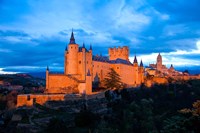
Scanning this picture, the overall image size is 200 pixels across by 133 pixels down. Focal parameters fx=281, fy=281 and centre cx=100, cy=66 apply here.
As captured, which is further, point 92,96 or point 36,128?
point 92,96

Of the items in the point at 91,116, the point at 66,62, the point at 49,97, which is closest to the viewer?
the point at 91,116

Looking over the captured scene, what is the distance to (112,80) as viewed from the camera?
5312 centimetres

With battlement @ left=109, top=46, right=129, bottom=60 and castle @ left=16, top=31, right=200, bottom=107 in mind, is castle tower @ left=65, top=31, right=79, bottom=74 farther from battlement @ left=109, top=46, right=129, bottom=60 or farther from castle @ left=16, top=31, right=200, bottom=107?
battlement @ left=109, top=46, right=129, bottom=60

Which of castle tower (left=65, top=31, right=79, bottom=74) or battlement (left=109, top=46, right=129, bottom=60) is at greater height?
battlement (left=109, top=46, right=129, bottom=60)

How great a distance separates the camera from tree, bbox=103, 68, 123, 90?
52347mm

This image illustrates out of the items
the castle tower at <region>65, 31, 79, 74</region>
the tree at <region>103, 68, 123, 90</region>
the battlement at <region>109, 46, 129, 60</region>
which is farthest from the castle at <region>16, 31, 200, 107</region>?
the battlement at <region>109, 46, 129, 60</region>

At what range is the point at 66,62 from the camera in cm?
4822

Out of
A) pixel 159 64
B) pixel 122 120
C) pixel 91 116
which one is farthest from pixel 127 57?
pixel 159 64

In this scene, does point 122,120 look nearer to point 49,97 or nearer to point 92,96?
point 92,96

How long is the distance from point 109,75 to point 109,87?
3.96 metres

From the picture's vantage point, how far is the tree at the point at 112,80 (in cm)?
5235

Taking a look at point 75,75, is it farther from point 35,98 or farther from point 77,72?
point 35,98

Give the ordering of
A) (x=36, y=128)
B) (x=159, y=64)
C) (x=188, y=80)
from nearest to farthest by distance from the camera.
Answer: (x=36, y=128)
(x=188, y=80)
(x=159, y=64)

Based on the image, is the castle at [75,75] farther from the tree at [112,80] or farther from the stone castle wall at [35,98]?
the tree at [112,80]
